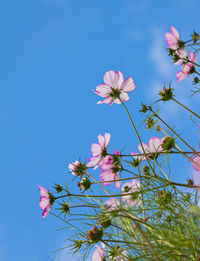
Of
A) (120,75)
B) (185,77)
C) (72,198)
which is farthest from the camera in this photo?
(185,77)

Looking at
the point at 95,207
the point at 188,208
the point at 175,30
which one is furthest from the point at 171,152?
the point at 175,30

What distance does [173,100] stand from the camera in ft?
3.26

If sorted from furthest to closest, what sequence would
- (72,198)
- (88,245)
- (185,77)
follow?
(185,77), (72,198), (88,245)

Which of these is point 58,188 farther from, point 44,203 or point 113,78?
point 113,78

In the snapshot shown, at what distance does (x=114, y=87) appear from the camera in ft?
3.29

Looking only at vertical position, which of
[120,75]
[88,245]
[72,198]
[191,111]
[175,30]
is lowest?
[88,245]

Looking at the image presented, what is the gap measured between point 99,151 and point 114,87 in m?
0.24

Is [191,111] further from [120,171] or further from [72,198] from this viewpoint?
[72,198]

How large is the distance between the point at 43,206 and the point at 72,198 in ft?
0.30

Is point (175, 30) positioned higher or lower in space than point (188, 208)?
higher

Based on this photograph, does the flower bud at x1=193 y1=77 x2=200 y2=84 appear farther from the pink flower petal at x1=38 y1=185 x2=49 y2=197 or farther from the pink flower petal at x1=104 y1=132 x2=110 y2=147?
the pink flower petal at x1=38 y1=185 x2=49 y2=197

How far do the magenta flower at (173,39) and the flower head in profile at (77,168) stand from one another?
0.56m

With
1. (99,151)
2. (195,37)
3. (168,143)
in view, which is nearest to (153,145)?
(168,143)

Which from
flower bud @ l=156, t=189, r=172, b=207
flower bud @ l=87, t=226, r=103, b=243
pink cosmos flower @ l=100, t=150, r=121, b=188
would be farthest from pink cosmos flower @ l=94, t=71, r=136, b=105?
flower bud @ l=87, t=226, r=103, b=243
